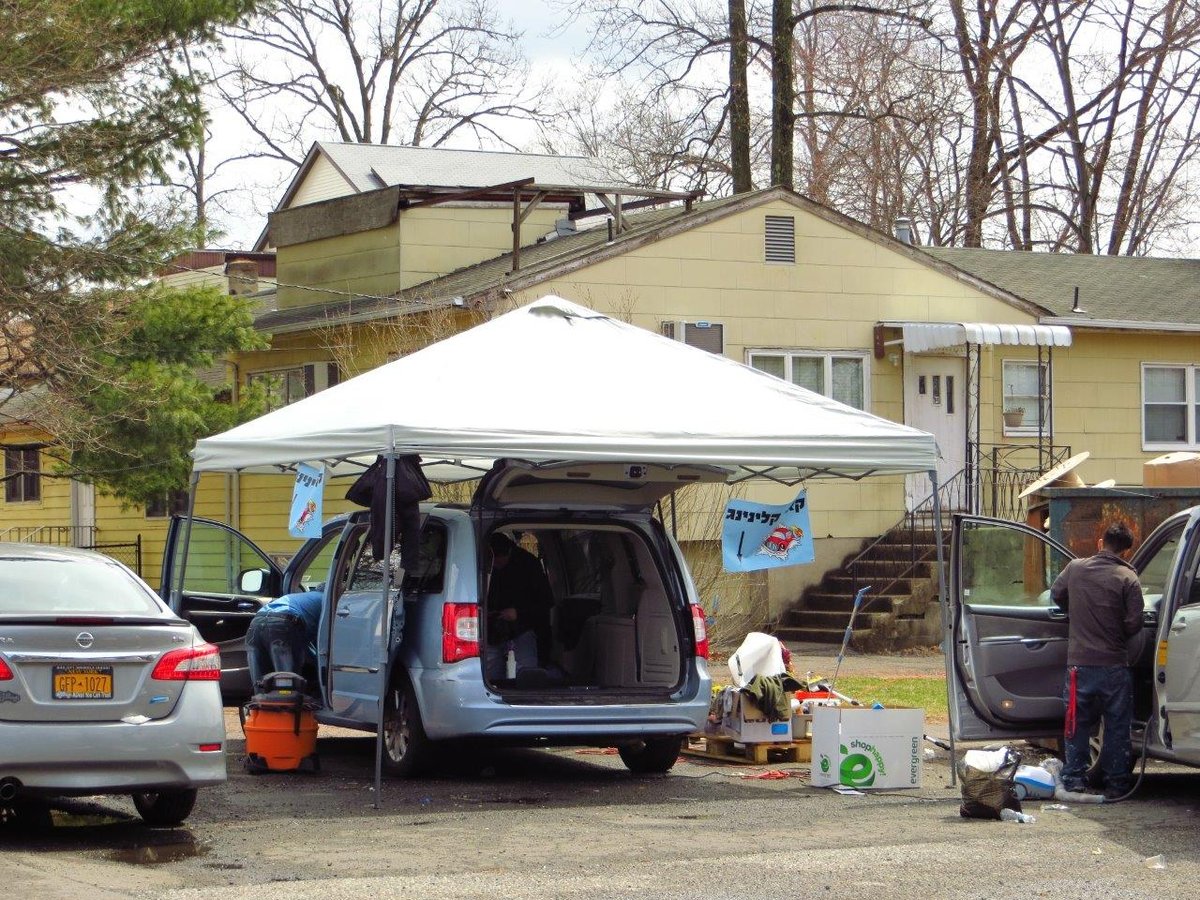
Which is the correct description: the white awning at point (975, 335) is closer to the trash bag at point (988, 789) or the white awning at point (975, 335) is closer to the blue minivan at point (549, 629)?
the blue minivan at point (549, 629)

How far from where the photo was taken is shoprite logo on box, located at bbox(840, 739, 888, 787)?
11102 millimetres

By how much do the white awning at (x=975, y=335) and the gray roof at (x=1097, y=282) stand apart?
116 cm

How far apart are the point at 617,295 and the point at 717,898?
615 inches

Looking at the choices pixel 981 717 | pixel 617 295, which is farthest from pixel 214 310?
pixel 981 717

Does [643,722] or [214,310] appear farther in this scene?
[214,310]

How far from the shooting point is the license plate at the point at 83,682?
8.58m

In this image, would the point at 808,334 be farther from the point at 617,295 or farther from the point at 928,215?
the point at 928,215

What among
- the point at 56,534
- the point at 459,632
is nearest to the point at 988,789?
the point at 459,632

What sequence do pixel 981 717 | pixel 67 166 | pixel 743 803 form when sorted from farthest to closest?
pixel 67 166 → pixel 981 717 → pixel 743 803

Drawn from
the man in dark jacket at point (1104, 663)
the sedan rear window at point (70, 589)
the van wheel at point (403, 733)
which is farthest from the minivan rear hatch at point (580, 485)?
the man in dark jacket at point (1104, 663)

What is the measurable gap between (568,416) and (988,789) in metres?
3.31

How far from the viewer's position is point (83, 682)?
8633 millimetres

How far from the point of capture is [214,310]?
20734 mm

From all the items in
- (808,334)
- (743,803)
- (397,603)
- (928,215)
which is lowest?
(743,803)
